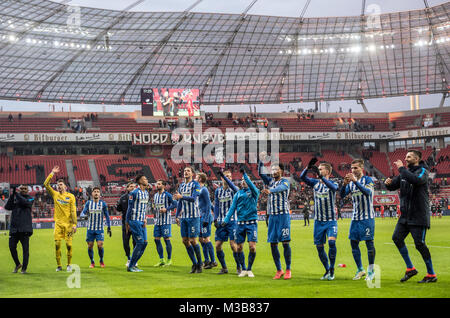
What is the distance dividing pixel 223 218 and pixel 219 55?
44.9 m

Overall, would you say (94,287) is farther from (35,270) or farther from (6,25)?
(6,25)

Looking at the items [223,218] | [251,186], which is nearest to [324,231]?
[251,186]

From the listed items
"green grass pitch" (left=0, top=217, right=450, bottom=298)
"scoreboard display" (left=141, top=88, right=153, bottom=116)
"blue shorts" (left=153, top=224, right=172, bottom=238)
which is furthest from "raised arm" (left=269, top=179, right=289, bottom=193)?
"scoreboard display" (left=141, top=88, right=153, bottom=116)

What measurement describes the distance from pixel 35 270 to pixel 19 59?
1626 inches

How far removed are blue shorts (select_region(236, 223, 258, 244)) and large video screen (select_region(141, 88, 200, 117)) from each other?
45120mm

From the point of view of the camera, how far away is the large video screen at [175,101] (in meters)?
56.0

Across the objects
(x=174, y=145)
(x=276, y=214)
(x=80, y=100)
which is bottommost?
(x=276, y=214)

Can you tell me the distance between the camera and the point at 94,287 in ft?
33.0

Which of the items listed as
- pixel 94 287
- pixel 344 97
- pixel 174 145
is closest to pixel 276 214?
pixel 94 287

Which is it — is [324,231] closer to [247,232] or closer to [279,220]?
[279,220]

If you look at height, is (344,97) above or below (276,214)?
above

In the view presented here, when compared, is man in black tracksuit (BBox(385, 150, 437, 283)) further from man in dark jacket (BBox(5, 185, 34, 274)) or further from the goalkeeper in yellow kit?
man in dark jacket (BBox(5, 185, 34, 274))

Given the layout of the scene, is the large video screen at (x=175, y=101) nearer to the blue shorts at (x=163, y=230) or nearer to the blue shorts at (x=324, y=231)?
the blue shorts at (x=163, y=230)
